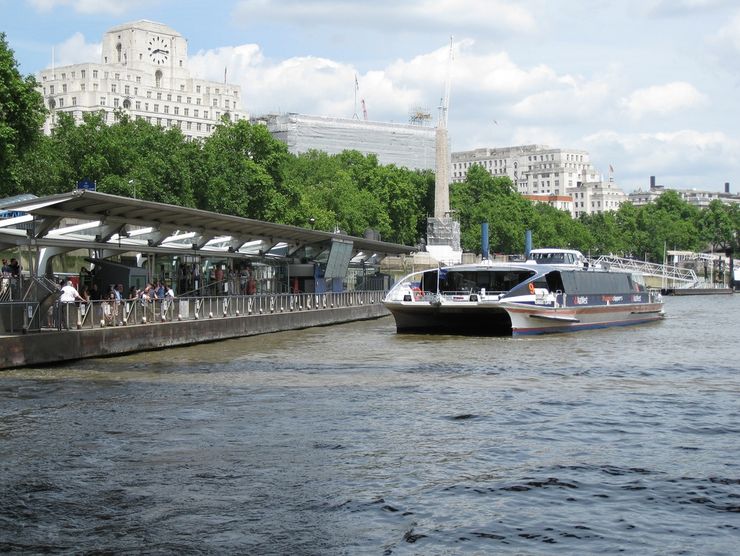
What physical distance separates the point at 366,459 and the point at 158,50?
6458 inches

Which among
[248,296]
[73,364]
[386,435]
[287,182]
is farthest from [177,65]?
[386,435]

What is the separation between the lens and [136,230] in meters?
37.0

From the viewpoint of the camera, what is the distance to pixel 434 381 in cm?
2527

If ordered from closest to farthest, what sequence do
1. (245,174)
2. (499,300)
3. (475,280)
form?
(499,300) < (475,280) < (245,174)

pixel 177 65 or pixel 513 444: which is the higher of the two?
pixel 177 65

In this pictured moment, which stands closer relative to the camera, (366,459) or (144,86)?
(366,459)

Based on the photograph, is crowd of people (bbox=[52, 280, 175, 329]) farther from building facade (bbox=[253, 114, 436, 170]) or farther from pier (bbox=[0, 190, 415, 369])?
building facade (bbox=[253, 114, 436, 170])

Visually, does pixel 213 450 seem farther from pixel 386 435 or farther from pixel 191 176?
pixel 191 176

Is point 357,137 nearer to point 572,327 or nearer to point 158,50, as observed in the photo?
point 158,50

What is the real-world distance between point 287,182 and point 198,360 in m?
53.8

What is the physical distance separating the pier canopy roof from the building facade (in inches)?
4429

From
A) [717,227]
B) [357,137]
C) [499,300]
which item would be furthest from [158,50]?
[499,300]

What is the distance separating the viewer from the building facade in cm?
16500

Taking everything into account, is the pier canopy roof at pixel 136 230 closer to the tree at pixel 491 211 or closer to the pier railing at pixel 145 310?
the pier railing at pixel 145 310
